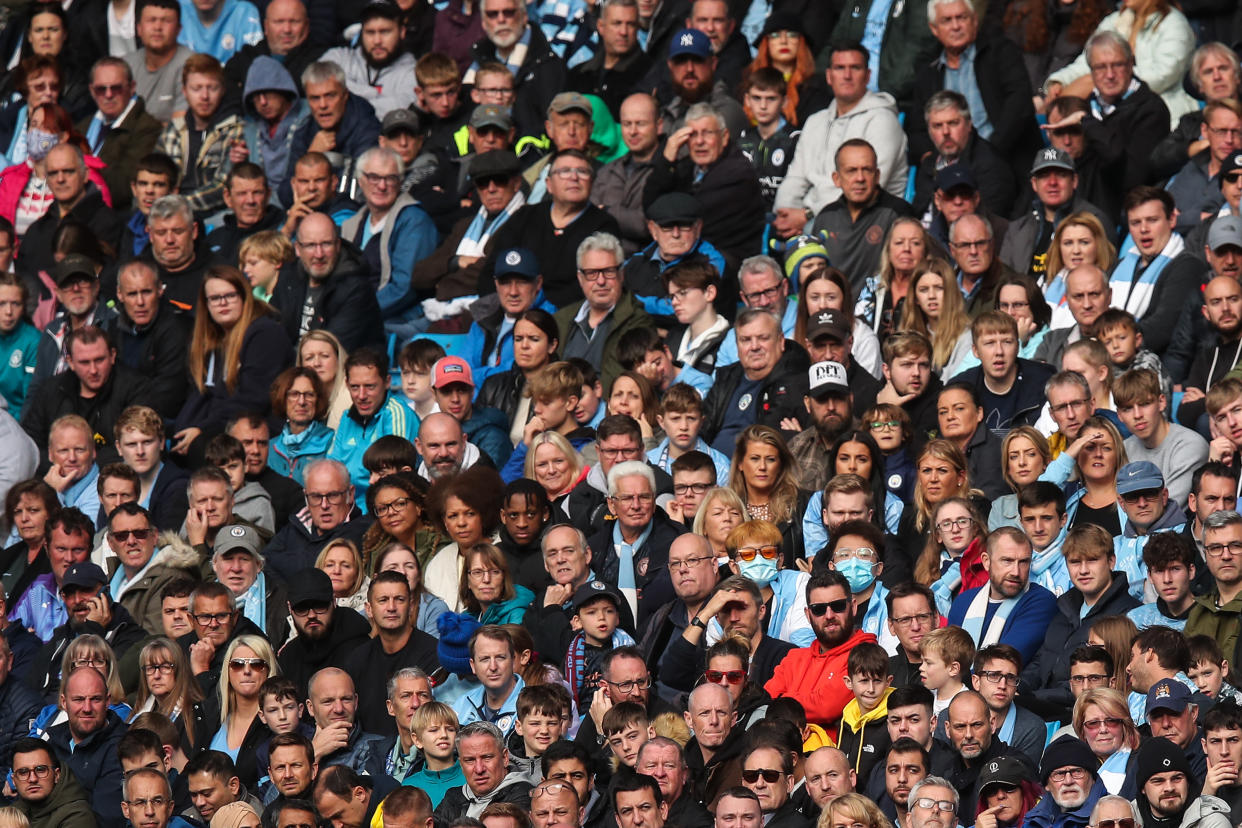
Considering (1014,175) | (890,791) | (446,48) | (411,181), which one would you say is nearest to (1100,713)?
(890,791)

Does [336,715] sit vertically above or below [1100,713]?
below

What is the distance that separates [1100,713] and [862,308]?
4414 mm

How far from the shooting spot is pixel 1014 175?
52.2 feet

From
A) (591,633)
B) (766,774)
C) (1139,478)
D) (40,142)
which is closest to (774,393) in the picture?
(591,633)

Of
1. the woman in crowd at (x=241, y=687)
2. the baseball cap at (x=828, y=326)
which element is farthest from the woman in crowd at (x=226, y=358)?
the baseball cap at (x=828, y=326)

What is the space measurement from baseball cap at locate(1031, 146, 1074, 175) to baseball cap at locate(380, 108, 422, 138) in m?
4.17

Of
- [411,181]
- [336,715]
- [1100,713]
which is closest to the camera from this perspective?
[1100,713]

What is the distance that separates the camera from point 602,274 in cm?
1525

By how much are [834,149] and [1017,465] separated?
12.3 ft

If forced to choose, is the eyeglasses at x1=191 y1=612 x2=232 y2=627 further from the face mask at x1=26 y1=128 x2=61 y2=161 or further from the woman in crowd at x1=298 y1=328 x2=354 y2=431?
the face mask at x1=26 y1=128 x2=61 y2=161

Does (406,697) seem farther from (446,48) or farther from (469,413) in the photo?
(446,48)

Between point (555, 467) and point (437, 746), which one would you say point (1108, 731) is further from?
point (555, 467)

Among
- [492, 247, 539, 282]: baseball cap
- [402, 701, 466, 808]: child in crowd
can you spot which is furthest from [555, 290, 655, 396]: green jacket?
[402, 701, 466, 808]: child in crowd

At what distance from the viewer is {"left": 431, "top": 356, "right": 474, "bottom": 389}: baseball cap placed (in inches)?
581
